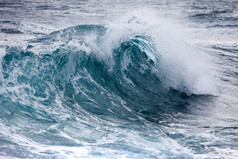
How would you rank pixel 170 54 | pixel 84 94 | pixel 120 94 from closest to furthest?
pixel 84 94, pixel 120 94, pixel 170 54

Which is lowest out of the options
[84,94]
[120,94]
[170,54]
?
[84,94]

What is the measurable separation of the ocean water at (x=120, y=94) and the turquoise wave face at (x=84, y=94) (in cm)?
2

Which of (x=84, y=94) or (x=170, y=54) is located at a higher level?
(x=170, y=54)

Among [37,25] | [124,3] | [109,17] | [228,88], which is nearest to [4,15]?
[37,25]

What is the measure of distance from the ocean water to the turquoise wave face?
2 cm

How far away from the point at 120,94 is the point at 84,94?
37.0 inches

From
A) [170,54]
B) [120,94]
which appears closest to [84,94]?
[120,94]

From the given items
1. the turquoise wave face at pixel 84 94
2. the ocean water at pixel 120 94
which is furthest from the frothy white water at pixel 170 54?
the turquoise wave face at pixel 84 94

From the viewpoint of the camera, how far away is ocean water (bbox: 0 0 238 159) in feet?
17.5

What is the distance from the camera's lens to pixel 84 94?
766 centimetres

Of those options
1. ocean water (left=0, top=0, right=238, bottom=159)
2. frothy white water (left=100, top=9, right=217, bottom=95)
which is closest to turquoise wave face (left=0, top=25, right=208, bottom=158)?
ocean water (left=0, top=0, right=238, bottom=159)

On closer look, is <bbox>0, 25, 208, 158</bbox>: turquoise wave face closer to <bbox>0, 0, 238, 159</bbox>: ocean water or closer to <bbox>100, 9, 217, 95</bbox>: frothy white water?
<bbox>0, 0, 238, 159</bbox>: ocean water

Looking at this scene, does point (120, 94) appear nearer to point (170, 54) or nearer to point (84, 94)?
point (84, 94)

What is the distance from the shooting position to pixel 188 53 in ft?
30.5
